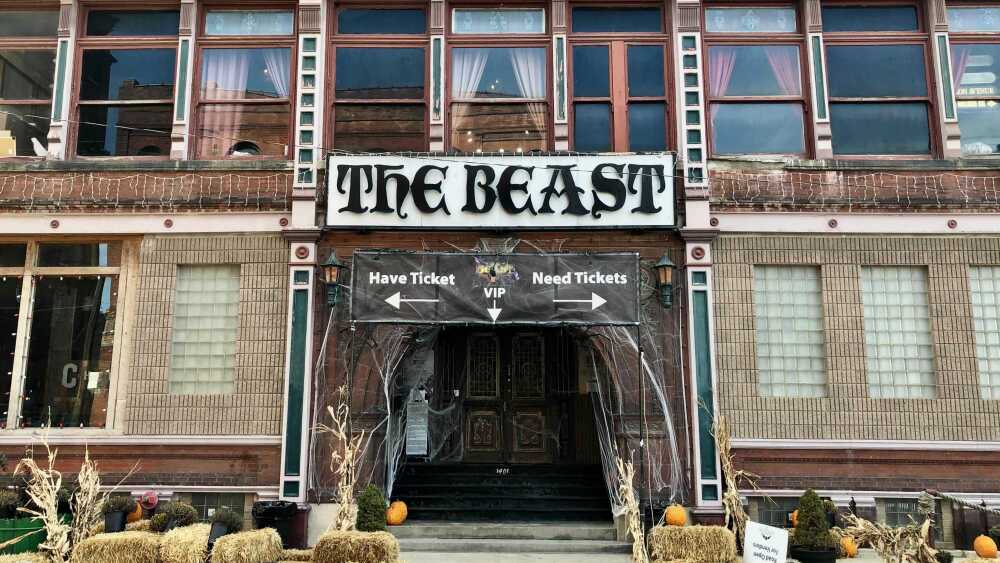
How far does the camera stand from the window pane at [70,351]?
1146cm

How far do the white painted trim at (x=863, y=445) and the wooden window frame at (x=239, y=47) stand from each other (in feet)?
26.5

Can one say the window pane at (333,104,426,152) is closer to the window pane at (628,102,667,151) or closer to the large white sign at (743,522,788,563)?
the window pane at (628,102,667,151)

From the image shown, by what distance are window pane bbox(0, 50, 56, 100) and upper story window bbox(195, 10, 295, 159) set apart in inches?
95.1

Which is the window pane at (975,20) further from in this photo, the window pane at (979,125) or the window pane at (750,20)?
the window pane at (750,20)

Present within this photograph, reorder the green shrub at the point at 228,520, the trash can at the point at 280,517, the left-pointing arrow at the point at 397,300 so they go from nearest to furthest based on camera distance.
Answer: the green shrub at the point at 228,520 < the trash can at the point at 280,517 < the left-pointing arrow at the point at 397,300

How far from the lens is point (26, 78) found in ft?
40.9

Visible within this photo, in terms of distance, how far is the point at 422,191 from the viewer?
1146 centimetres

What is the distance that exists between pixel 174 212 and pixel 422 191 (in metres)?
3.71

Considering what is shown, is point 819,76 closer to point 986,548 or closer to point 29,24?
point 986,548

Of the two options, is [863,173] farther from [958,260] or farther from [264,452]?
[264,452]

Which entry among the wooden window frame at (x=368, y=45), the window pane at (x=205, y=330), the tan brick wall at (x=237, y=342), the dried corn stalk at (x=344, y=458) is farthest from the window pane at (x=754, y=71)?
the window pane at (x=205, y=330)

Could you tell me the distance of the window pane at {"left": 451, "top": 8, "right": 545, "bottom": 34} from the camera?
1245 cm

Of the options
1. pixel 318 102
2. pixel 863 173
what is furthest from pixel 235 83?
pixel 863 173

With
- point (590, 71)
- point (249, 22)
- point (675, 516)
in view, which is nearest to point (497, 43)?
point (590, 71)
